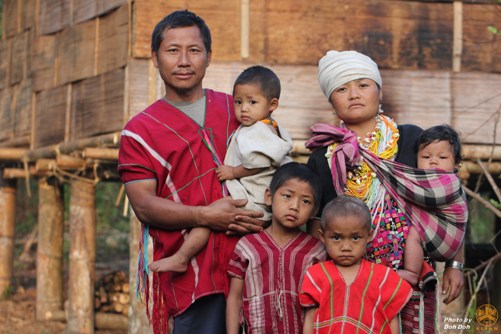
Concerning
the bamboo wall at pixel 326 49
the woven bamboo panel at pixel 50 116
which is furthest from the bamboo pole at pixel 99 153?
the woven bamboo panel at pixel 50 116

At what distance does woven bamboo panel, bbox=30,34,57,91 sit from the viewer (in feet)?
31.5

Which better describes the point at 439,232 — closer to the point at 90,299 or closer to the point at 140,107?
the point at 140,107

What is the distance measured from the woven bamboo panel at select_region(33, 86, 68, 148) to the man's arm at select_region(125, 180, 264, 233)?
6.05 m

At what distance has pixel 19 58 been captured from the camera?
34.8ft

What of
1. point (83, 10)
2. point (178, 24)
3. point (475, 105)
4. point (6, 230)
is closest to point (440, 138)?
point (178, 24)

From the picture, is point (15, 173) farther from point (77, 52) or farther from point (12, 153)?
point (77, 52)

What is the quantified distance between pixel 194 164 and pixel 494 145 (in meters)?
4.82

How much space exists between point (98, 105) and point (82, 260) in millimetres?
2096

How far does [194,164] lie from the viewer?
138 inches

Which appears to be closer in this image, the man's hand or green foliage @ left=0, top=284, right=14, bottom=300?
the man's hand

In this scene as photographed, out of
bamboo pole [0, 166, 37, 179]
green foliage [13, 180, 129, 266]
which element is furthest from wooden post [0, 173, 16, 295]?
green foliage [13, 180, 129, 266]

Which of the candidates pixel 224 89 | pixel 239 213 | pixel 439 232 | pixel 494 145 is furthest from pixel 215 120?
pixel 494 145

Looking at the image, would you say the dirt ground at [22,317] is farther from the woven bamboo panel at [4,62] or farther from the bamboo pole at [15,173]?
the woven bamboo panel at [4,62]

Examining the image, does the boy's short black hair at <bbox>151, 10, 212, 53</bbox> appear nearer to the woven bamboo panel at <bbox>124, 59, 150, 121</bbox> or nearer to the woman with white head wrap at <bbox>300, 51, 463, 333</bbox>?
the woman with white head wrap at <bbox>300, 51, 463, 333</bbox>
